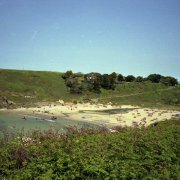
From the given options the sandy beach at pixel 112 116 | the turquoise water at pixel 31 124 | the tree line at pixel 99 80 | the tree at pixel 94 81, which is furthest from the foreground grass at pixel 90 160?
the tree at pixel 94 81

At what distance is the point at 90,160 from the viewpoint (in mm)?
11258

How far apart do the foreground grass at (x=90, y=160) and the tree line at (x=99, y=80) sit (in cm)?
9656

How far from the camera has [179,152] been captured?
1397 centimetres

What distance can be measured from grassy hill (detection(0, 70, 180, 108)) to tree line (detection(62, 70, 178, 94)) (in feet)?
9.97

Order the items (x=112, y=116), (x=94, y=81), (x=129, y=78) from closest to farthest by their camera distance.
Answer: (x=112, y=116)
(x=94, y=81)
(x=129, y=78)

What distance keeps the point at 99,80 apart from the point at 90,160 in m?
109

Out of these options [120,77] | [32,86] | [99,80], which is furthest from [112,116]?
[120,77]

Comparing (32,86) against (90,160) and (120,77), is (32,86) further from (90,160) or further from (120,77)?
(90,160)

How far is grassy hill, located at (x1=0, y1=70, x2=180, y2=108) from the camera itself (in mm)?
99581

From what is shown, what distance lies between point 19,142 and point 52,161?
3954 mm

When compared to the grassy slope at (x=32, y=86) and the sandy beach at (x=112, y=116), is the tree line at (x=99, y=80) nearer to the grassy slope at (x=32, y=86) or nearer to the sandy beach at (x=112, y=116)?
the grassy slope at (x=32, y=86)

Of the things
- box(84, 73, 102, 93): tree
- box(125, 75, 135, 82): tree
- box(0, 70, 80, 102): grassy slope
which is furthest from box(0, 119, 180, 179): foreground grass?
box(125, 75, 135, 82): tree

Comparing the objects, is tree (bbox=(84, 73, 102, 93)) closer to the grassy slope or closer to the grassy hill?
the grassy hill

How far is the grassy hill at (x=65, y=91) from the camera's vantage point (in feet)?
327
